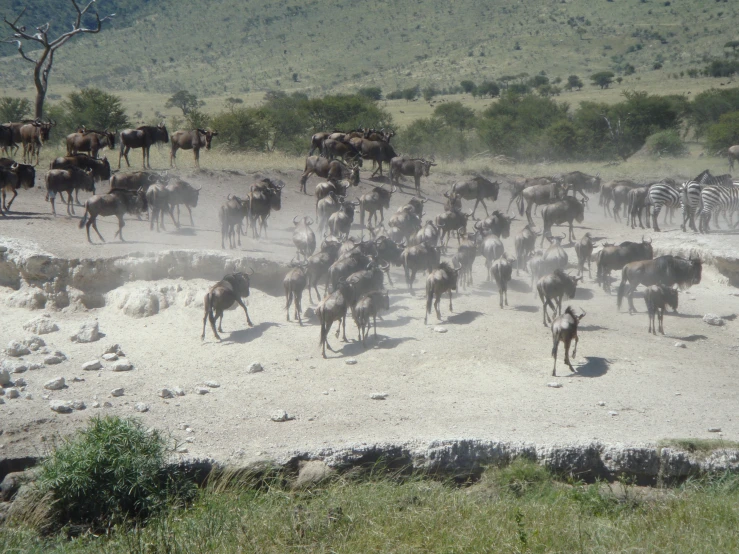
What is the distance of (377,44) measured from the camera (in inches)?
3568

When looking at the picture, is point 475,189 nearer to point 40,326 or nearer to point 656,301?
point 656,301

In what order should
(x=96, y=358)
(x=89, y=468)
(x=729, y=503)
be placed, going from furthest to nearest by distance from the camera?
(x=96, y=358)
(x=89, y=468)
(x=729, y=503)

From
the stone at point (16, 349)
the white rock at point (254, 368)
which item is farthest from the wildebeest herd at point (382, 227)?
the stone at point (16, 349)

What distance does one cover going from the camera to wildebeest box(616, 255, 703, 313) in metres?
16.1

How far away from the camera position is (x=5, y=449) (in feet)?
30.9

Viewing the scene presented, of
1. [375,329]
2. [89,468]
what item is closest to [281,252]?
[375,329]

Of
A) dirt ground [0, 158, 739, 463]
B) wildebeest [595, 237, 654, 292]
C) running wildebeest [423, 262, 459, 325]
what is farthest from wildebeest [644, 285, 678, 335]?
running wildebeest [423, 262, 459, 325]

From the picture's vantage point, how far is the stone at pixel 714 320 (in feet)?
49.6

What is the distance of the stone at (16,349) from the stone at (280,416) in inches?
215

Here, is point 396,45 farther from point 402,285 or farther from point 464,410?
point 464,410

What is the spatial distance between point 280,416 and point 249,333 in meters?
4.37

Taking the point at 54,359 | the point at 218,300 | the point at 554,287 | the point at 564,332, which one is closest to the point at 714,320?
the point at 554,287

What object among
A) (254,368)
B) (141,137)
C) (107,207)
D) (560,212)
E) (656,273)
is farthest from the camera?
(141,137)

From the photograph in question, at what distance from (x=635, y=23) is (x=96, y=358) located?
3573 inches
